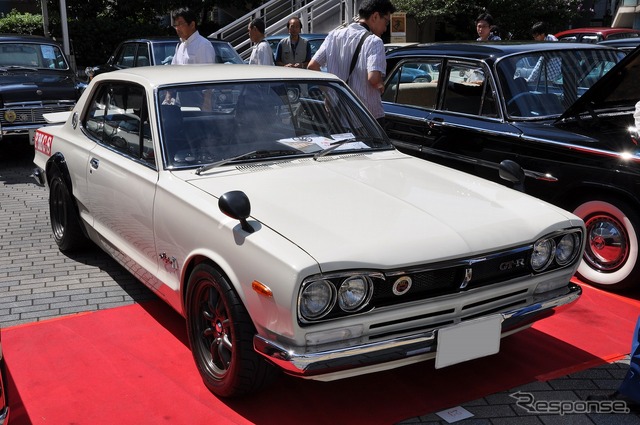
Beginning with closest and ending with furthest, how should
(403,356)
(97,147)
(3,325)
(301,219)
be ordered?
(403,356), (301,219), (3,325), (97,147)

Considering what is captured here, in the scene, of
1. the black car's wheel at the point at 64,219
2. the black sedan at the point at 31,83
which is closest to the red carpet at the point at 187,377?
the black car's wheel at the point at 64,219

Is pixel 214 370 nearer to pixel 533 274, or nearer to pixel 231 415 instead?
pixel 231 415

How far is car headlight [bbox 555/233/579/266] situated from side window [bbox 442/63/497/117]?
7.38 ft

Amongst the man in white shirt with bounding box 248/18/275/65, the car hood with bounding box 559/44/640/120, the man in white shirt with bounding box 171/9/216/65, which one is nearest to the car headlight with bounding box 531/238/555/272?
the car hood with bounding box 559/44/640/120

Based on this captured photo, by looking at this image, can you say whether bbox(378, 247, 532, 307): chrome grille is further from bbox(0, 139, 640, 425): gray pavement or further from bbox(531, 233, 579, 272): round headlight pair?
bbox(0, 139, 640, 425): gray pavement

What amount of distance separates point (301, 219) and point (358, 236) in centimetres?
31

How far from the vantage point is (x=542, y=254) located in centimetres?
341

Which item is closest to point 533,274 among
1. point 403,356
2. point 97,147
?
point 403,356

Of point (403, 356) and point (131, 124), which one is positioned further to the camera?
point (131, 124)

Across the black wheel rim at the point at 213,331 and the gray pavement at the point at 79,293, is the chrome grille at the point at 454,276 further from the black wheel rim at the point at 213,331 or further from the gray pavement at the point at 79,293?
the black wheel rim at the point at 213,331

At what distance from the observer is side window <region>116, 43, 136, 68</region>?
12.4 m

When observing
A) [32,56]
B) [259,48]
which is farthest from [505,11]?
[32,56]

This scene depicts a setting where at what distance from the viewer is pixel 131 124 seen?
4363 millimetres

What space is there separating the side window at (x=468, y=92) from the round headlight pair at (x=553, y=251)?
7.43 feet
